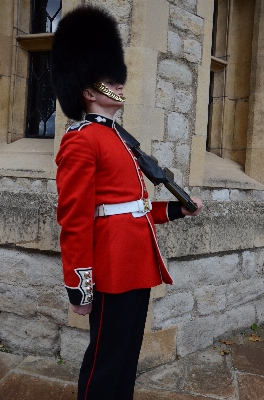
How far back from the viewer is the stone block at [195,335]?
2904mm

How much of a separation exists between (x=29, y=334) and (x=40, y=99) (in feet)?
Result: 6.03

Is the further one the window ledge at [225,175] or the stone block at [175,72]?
the window ledge at [225,175]

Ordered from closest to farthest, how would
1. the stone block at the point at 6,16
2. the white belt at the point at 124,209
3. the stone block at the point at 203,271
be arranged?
the white belt at the point at 124,209 < the stone block at the point at 203,271 < the stone block at the point at 6,16

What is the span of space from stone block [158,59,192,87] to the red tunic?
46.8 inches

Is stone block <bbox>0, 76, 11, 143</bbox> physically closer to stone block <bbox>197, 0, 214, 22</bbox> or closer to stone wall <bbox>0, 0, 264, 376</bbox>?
stone wall <bbox>0, 0, 264, 376</bbox>

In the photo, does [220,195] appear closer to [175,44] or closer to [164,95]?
[164,95]

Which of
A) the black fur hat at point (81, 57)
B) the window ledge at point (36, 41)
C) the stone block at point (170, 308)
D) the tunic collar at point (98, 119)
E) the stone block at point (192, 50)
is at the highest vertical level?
the window ledge at point (36, 41)

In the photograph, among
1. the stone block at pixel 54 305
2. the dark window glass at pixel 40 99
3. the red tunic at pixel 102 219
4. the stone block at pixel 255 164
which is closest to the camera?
the red tunic at pixel 102 219

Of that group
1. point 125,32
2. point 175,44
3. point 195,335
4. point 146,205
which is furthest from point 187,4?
point 195,335

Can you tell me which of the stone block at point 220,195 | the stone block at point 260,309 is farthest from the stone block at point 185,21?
the stone block at point 260,309

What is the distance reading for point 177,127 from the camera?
2822mm

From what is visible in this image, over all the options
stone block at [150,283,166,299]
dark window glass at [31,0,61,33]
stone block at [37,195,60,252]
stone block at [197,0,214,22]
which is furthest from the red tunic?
dark window glass at [31,0,61,33]

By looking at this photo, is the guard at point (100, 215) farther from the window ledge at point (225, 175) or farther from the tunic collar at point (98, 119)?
the window ledge at point (225, 175)

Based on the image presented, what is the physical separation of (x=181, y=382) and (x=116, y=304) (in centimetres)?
128
